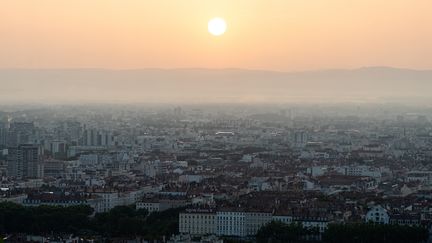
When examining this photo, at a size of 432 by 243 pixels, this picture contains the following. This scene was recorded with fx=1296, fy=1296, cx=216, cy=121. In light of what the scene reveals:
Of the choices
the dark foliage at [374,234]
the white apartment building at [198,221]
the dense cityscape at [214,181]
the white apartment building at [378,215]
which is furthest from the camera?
the white apartment building at [378,215]

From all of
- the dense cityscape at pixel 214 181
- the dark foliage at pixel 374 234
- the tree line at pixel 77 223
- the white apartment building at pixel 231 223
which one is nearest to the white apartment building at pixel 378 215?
the dense cityscape at pixel 214 181

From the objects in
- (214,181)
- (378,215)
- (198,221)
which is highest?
(378,215)

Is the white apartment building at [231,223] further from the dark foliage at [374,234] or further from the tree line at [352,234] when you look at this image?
the dark foliage at [374,234]

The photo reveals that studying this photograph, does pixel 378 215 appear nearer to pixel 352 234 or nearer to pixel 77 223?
pixel 352 234

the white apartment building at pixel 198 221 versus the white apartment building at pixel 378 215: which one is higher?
the white apartment building at pixel 378 215

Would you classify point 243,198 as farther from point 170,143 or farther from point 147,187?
point 170,143

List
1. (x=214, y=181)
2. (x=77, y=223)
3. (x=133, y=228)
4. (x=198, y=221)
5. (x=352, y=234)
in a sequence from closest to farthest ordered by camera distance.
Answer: (x=352, y=234), (x=133, y=228), (x=77, y=223), (x=198, y=221), (x=214, y=181)

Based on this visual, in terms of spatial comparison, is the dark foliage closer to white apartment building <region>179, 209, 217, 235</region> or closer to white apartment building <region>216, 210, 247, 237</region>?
white apartment building <region>216, 210, 247, 237</region>

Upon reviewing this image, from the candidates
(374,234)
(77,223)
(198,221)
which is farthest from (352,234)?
(77,223)
